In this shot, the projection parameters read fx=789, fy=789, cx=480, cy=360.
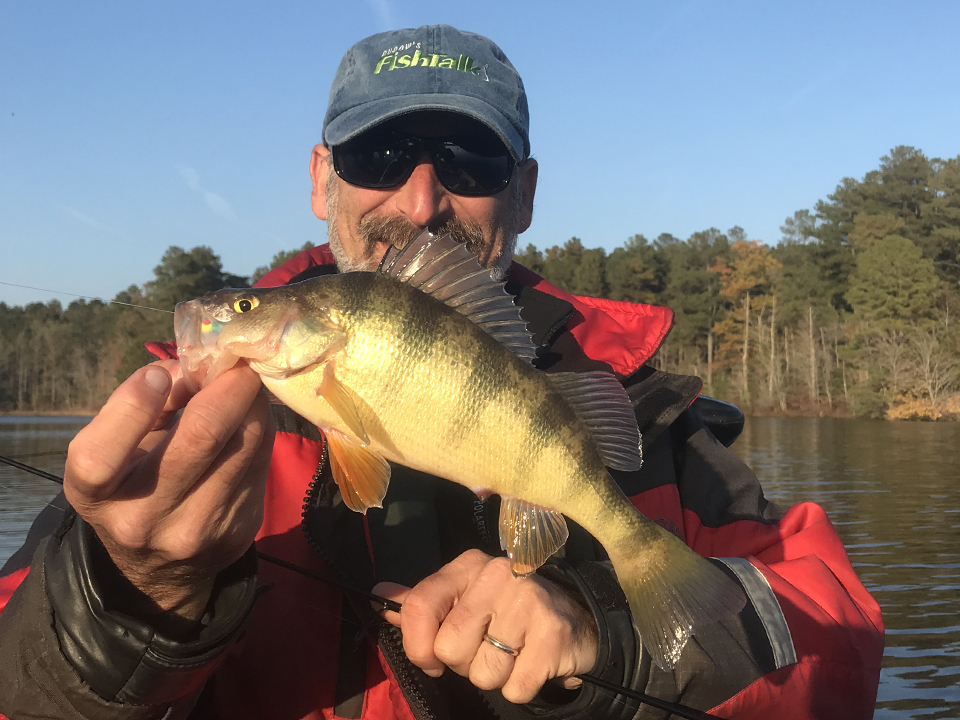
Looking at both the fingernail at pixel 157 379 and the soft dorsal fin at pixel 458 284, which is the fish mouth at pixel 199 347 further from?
the soft dorsal fin at pixel 458 284

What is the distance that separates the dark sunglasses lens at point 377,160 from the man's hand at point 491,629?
181 cm

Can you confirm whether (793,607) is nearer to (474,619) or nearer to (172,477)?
(474,619)

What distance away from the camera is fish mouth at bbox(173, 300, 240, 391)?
1755 millimetres

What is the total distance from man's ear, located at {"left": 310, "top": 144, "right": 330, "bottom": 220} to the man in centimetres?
4

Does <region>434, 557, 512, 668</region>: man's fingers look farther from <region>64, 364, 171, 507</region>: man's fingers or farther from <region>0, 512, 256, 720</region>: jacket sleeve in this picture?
<region>64, 364, 171, 507</region>: man's fingers

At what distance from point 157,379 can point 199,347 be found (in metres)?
0.18

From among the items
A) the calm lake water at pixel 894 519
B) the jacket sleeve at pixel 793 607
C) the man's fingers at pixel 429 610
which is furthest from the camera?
the calm lake water at pixel 894 519

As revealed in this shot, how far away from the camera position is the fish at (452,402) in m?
1.82

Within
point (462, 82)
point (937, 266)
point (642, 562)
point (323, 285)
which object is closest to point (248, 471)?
point (323, 285)

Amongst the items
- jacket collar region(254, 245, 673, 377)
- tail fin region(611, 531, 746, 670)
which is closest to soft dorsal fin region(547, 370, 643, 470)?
tail fin region(611, 531, 746, 670)

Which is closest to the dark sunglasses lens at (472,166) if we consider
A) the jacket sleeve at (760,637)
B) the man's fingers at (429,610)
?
the jacket sleeve at (760,637)

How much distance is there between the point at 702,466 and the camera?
3141mm

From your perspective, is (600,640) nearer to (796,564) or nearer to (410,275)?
(796,564)

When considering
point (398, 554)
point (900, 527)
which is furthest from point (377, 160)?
point (900, 527)
